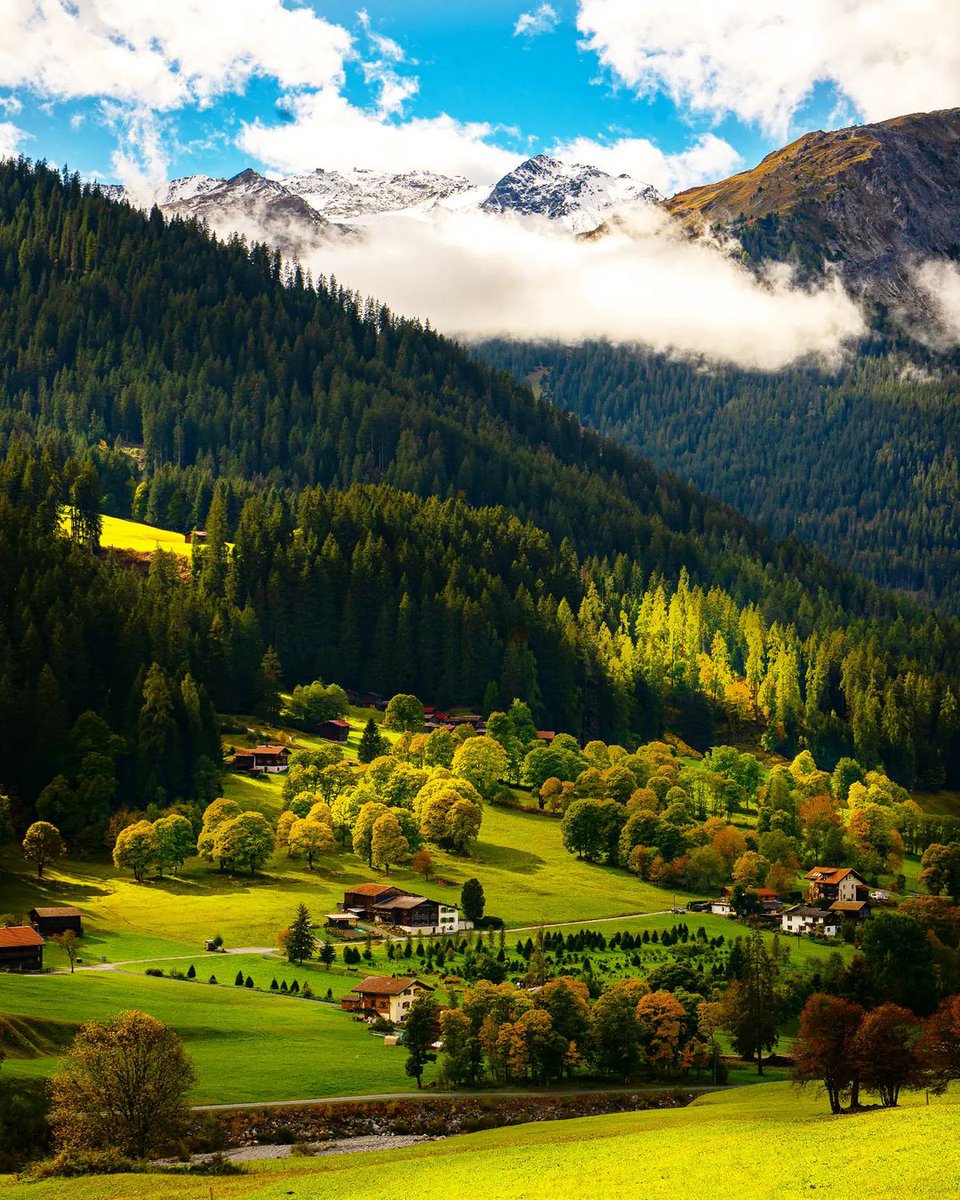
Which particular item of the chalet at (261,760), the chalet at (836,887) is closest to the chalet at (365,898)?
the chalet at (261,760)

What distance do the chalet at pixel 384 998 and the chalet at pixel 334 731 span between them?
8770 centimetres

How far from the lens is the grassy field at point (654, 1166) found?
5556 cm

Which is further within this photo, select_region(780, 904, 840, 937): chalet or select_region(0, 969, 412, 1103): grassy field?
select_region(780, 904, 840, 937): chalet

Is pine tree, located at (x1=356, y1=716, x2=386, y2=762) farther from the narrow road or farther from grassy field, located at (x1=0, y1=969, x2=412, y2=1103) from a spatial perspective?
the narrow road

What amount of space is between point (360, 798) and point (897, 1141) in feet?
346

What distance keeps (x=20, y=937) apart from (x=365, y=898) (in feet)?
119

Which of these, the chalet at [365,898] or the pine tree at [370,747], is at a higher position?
the pine tree at [370,747]

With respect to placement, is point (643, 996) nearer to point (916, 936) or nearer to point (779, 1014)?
point (779, 1014)

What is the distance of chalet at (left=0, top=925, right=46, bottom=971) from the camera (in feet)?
339

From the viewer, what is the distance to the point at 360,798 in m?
160

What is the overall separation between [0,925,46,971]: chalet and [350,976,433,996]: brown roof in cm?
2352

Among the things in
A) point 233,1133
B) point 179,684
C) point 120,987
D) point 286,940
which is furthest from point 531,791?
point 233,1133

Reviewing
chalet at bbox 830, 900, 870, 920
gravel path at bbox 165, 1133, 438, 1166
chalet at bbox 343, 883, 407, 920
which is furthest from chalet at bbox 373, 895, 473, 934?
gravel path at bbox 165, 1133, 438, 1166

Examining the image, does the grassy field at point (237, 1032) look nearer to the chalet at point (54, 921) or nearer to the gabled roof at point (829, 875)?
the chalet at point (54, 921)
